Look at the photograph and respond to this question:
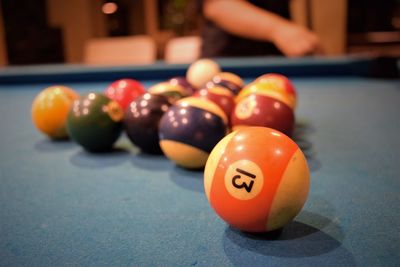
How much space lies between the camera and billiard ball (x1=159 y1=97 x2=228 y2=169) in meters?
1.53

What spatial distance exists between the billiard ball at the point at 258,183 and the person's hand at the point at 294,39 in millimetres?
2277

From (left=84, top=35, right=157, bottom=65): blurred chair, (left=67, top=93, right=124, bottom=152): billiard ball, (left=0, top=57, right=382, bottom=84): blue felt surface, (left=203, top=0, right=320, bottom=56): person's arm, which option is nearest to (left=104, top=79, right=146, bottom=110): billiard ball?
(left=67, top=93, right=124, bottom=152): billiard ball

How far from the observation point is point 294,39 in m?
3.18

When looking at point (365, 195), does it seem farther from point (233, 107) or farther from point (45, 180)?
point (45, 180)

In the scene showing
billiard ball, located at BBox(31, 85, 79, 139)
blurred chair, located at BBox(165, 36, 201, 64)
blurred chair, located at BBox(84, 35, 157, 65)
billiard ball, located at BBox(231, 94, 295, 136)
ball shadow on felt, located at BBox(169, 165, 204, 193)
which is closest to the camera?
ball shadow on felt, located at BBox(169, 165, 204, 193)

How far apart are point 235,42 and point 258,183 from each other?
2.94 meters

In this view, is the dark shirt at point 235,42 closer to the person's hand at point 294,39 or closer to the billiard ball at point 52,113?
the person's hand at point 294,39

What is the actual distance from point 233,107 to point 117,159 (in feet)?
1.94

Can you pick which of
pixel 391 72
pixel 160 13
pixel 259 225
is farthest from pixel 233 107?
pixel 160 13

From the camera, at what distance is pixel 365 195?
1234 millimetres

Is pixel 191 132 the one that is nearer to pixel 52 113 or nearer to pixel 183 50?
pixel 52 113

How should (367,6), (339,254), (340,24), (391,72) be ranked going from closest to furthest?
(339,254), (391,72), (340,24), (367,6)

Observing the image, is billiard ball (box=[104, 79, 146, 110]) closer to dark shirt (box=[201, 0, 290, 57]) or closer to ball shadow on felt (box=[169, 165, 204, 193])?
ball shadow on felt (box=[169, 165, 204, 193])

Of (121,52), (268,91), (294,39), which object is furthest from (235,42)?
(121,52)
